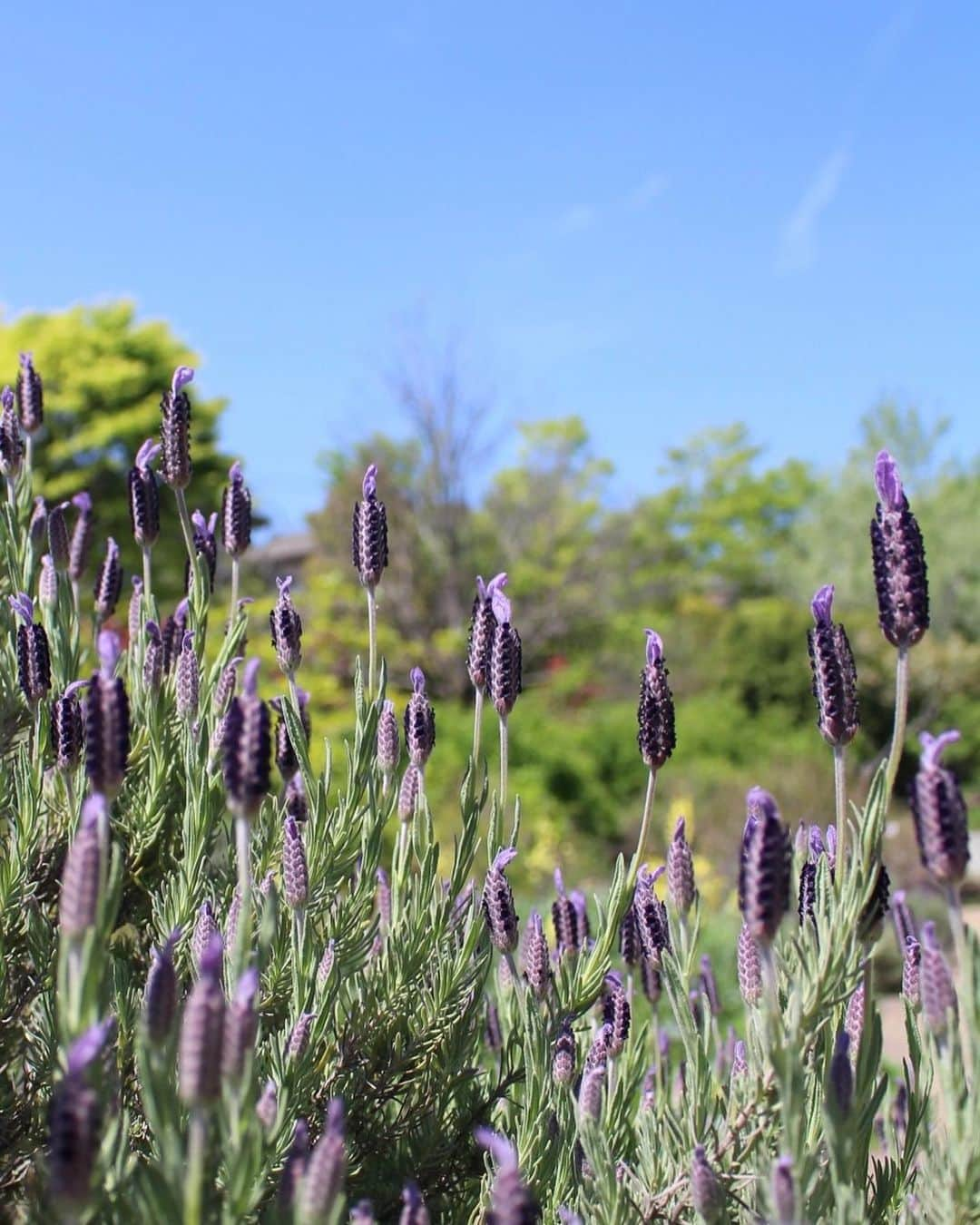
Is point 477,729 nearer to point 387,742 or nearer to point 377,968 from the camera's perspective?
point 387,742

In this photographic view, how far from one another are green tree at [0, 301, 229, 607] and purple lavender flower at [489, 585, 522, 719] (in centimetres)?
1381

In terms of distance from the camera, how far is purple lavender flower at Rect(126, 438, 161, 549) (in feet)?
6.67

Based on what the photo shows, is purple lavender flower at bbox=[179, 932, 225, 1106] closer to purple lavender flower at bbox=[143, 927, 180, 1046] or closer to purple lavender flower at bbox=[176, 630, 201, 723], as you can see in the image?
purple lavender flower at bbox=[143, 927, 180, 1046]

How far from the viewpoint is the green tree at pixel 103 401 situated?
1562cm

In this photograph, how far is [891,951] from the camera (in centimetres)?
881

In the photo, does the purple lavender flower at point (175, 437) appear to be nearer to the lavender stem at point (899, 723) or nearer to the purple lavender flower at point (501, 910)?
the purple lavender flower at point (501, 910)

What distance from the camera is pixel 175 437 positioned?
1976 millimetres

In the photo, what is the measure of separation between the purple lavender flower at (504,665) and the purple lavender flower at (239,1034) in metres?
0.76

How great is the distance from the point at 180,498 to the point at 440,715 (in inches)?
497

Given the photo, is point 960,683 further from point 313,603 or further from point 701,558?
point 701,558

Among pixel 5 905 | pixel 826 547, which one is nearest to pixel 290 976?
pixel 5 905

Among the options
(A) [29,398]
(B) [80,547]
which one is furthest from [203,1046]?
(A) [29,398]

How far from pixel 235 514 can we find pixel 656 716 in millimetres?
870

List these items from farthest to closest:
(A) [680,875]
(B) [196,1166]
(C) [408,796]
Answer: (C) [408,796] → (A) [680,875] → (B) [196,1166]
